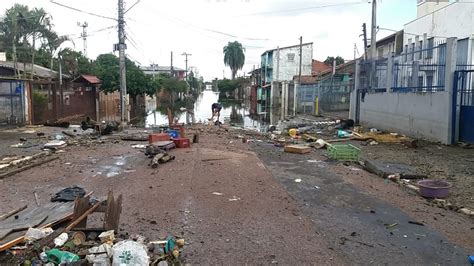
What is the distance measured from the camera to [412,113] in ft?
53.1

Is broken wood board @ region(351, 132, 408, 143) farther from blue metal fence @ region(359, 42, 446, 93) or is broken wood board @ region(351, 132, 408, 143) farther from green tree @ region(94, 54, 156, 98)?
green tree @ region(94, 54, 156, 98)

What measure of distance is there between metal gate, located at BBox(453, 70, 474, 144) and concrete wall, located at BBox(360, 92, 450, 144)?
1.27ft

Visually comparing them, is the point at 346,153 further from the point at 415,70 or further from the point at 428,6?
the point at 428,6

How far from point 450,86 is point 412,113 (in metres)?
2.60

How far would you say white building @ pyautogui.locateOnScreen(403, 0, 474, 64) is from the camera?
22.2 meters

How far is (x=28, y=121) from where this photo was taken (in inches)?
857

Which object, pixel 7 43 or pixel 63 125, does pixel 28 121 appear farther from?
pixel 7 43

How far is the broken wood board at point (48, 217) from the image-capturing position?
454cm

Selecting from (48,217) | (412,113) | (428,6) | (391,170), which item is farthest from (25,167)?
(428,6)

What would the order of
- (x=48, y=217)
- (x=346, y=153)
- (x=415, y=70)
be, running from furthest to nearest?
(x=415, y=70), (x=346, y=153), (x=48, y=217)

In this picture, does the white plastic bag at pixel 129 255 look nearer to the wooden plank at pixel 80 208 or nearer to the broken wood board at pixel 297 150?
the wooden plank at pixel 80 208

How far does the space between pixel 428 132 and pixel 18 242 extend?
13.8 m

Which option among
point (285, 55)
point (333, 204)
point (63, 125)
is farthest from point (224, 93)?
point (333, 204)

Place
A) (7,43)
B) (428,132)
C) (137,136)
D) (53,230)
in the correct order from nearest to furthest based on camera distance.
A: (53,230) < (428,132) < (137,136) < (7,43)
